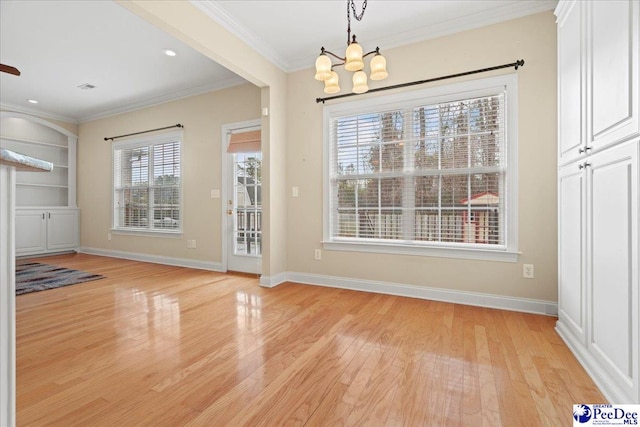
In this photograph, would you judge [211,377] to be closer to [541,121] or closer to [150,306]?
[150,306]

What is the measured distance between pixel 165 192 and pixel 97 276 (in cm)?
163

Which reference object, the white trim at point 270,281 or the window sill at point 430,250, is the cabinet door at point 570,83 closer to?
the window sill at point 430,250

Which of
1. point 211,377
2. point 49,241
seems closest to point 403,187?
point 211,377

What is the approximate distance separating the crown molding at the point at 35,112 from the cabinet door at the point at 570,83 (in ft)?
26.1

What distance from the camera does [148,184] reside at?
209 inches

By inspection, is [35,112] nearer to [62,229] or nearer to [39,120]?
[39,120]

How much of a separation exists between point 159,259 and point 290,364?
4.17m

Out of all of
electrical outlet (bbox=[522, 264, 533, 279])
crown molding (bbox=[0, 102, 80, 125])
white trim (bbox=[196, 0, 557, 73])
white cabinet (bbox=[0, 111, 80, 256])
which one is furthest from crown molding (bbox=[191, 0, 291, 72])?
crown molding (bbox=[0, 102, 80, 125])

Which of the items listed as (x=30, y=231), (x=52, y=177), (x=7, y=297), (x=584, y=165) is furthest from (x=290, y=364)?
(x=52, y=177)

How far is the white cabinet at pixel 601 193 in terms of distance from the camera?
1367mm

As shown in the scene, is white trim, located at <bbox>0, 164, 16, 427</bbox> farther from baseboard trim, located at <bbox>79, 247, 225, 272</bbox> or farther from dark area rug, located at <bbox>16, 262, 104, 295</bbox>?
baseboard trim, located at <bbox>79, 247, 225, 272</bbox>

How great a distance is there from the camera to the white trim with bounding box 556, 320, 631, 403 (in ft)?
4.66

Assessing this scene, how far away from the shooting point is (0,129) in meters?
5.32

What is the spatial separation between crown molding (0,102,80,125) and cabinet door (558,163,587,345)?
811 cm
